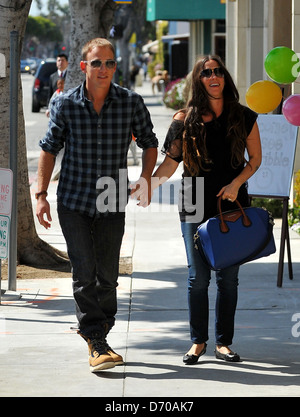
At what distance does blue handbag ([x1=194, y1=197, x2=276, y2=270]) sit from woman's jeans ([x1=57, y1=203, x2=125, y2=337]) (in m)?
0.54

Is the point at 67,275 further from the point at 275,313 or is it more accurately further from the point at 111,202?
the point at 111,202

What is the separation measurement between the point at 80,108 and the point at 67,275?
339cm

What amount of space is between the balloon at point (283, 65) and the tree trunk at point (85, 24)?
4354mm

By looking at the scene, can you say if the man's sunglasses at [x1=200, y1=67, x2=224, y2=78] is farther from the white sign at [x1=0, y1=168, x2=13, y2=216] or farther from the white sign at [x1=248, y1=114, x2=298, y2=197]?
the white sign at [x1=248, y1=114, x2=298, y2=197]

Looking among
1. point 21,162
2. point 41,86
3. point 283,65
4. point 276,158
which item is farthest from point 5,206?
point 41,86

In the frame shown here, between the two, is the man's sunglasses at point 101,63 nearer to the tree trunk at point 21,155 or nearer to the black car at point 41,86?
the tree trunk at point 21,155

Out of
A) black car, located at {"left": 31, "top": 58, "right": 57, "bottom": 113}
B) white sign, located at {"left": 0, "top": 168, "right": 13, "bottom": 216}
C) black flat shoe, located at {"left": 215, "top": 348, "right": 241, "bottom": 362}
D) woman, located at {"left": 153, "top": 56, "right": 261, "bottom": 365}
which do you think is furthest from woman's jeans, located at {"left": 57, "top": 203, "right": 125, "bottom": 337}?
black car, located at {"left": 31, "top": 58, "right": 57, "bottom": 113}

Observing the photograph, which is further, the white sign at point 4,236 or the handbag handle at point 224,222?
the white sign at point 4,236

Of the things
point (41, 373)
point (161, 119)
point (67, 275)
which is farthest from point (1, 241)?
point (161, 119)

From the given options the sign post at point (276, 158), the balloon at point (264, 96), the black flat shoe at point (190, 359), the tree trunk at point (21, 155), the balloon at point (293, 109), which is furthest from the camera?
the tree trunk at point (21, 155)

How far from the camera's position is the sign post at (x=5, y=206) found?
753cm

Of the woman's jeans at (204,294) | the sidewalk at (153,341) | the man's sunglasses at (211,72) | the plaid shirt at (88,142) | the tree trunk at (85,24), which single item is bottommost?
the sidewalk at (153,341)

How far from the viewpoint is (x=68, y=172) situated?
231 inches

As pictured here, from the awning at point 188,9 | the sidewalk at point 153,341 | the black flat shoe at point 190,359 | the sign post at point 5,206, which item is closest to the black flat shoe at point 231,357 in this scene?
the sidewalk at point 153,341
